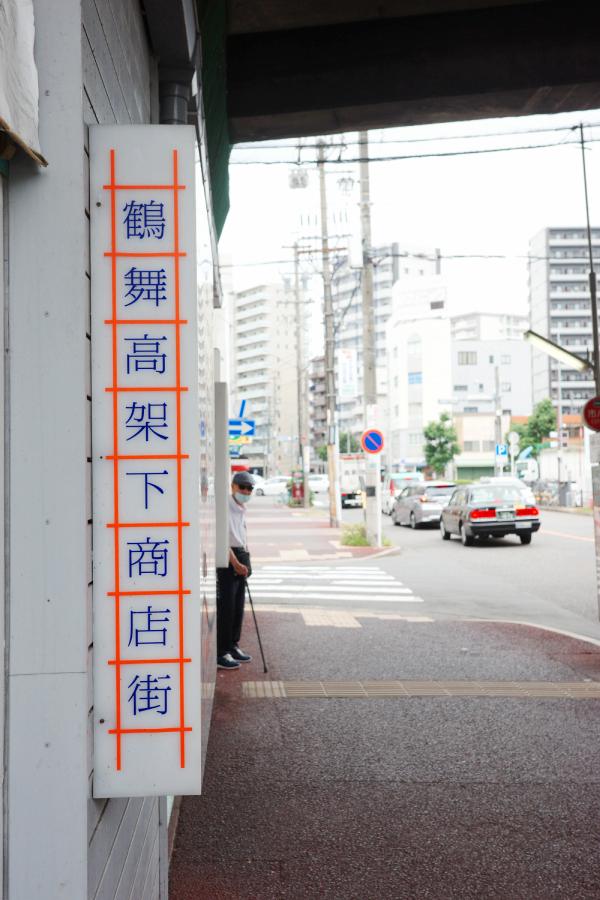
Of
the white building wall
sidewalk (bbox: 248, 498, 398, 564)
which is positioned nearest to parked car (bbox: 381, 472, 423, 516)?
sidewalk (bbox: 248, 498, 398, 564)

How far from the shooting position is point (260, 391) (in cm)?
12606

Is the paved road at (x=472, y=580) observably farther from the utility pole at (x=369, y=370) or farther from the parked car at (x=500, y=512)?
the utility pole at (x=369, y=370)

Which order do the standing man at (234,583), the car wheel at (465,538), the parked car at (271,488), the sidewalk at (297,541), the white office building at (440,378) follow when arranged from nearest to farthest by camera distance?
the standing man at (234,583)
the sidewalk at (297,541)
the car wheel at (465,538)
the parked car at (271,488)
the white office building at (440,378)

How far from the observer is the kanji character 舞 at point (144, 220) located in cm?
254

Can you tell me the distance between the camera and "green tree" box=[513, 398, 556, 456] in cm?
7088

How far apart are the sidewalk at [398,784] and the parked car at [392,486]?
1238 inches

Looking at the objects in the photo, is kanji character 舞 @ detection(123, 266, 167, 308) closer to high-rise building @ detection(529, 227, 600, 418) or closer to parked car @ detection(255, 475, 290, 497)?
parked car @ detection(255, 475, 290, 497)

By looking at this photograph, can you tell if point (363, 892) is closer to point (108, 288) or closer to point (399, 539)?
point (108, 288)

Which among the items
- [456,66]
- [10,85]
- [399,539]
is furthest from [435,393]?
[10,85]

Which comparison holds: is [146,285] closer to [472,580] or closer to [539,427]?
[472,580]

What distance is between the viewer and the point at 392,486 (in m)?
42.8

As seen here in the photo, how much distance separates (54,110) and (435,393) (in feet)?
322

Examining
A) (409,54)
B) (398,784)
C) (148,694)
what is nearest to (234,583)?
(398,784)

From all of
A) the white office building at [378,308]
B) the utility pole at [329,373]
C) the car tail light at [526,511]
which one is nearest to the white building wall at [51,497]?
the car tail light at [526,511]
